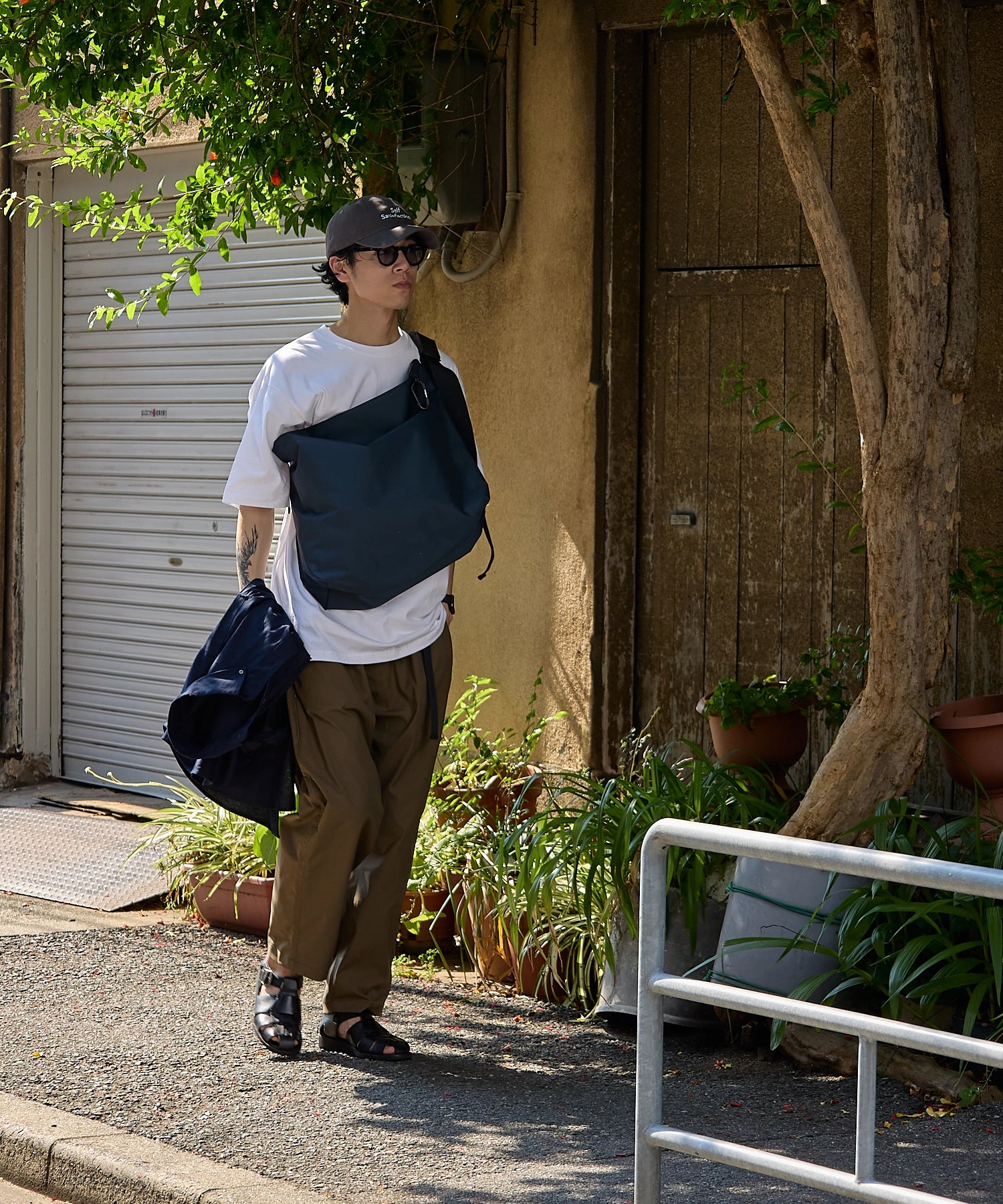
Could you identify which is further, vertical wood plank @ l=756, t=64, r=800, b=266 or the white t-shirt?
vertical wood plank @ l=756, t=64, r=800, b=266

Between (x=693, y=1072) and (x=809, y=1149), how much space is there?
0.70 meters

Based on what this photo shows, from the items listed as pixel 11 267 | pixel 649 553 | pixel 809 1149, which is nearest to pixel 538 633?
pixel 649 553

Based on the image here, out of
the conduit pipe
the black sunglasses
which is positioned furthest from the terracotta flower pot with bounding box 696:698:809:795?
the conduit pipe

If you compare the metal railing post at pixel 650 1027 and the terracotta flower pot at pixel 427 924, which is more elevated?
the metal railing post at pixel 650 1027

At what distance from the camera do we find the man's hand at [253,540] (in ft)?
15.7

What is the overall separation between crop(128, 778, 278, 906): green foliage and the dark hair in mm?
2194

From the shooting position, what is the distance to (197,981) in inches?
224

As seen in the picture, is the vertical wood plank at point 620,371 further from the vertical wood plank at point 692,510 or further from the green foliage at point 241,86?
the green foliage at point 241,86

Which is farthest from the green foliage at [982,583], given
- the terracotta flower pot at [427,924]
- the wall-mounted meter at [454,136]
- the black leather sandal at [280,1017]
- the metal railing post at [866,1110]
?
the metal railing post at [866,1110]

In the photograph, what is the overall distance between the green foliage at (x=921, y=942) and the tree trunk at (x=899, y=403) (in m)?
0.22

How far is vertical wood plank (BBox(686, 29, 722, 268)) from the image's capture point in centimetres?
651

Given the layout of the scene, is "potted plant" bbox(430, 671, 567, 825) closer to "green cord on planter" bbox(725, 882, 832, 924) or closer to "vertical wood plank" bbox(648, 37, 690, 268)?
"green cord on planter" bbox(725, 882, 832, 924)

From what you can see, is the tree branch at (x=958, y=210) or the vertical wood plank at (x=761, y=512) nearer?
the tree branch at (x=958, y=210)

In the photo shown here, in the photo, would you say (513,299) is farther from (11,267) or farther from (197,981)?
(11,267)
